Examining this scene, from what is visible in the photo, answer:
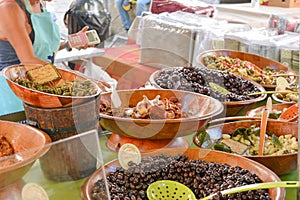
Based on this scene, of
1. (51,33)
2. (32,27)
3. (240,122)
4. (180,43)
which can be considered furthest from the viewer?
(180,43)

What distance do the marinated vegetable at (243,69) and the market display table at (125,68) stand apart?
10.7 inches

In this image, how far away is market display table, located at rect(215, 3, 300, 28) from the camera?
312cm

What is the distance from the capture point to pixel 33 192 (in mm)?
665

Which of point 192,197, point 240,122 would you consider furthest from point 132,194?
point 240,122

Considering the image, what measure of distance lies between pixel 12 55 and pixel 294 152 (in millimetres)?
1209

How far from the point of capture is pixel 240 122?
3.94ft

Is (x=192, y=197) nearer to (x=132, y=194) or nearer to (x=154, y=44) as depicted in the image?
(x=132, y=194)

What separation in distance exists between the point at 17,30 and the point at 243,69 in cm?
95

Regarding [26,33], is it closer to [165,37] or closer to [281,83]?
[281,83]

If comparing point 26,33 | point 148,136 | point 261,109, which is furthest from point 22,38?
point 261,109

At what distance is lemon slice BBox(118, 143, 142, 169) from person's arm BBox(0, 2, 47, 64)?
2.46ft

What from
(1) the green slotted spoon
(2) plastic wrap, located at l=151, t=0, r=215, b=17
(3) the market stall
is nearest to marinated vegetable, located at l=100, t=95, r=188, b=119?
(3) the market stall

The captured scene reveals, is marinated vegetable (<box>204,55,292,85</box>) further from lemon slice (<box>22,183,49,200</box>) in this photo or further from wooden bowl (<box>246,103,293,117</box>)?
lemon slice (<box>22,183,49,200</box>)

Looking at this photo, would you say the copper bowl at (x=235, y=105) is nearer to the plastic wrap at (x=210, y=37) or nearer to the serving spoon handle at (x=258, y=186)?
the serving spoon handle at (x=258, y=186)
